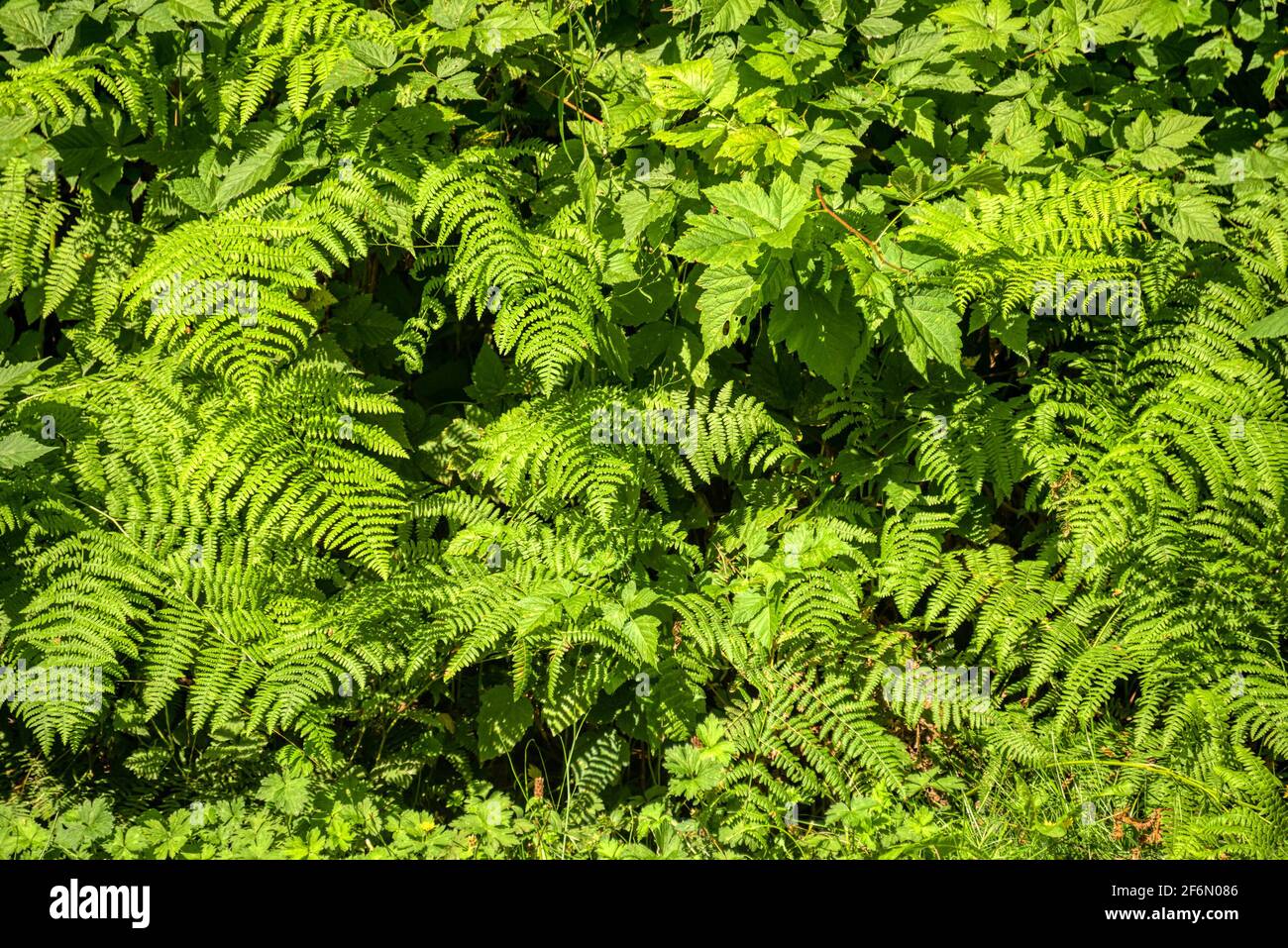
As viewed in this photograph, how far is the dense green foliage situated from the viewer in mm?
2979

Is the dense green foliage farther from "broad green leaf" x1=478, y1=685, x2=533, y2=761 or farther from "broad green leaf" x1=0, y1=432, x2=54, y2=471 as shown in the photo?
"broad green leaf" x1=0, y1=432, x2=54, y2=471

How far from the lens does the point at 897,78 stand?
3.37 meters

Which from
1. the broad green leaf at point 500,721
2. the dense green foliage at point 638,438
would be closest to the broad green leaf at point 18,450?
the dense green foliage at point 638,438

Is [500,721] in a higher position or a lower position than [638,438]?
lower

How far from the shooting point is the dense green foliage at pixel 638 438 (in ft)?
9.77

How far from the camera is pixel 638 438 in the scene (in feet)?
10.8

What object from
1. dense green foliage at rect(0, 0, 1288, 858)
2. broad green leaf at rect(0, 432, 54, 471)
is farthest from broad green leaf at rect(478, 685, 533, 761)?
broad green leaf at rect(0, 432, 54, 471)

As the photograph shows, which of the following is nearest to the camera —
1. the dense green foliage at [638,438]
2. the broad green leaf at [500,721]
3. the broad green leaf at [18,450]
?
the broad green leaf at [18,450]

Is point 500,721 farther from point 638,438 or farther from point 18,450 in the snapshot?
point 18,450

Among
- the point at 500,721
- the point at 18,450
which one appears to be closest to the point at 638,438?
the point at 500,721

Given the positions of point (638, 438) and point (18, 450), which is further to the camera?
point (638, 438)

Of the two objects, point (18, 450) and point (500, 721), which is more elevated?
point (18, 450)

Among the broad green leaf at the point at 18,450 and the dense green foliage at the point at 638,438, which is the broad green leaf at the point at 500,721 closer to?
the dense green foliage at the point at 638,438

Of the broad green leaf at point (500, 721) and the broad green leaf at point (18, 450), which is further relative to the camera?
the broad green leaf at point (500, 721)
